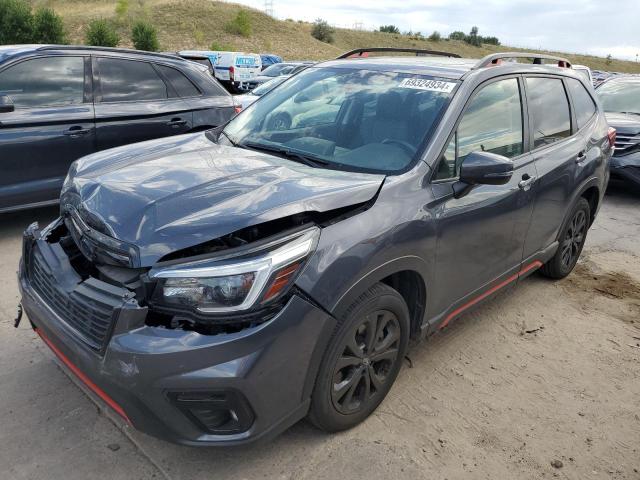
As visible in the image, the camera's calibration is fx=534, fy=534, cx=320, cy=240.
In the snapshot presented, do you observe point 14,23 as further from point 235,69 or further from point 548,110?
point 548,110

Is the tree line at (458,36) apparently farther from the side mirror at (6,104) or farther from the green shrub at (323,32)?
the side mirror at (6,104)

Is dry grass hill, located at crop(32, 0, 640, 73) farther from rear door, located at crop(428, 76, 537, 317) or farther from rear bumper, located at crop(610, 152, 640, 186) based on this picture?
rear door, located at crop(428, 76, 537, 317)

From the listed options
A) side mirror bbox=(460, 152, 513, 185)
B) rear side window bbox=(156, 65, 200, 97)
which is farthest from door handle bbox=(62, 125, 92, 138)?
side mirror bbox=(460, 152, 513, 185)

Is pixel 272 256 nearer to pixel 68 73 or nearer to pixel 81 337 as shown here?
pixel 81 337

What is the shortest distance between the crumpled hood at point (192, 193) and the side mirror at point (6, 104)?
2147 millimetres

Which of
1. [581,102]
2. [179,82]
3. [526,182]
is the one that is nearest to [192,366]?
[526,182]

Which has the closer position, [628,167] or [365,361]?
[365,361]

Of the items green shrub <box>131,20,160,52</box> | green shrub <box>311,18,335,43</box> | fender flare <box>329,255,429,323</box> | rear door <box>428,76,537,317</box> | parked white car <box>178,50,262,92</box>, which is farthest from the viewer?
green shrub <box>311,18,335,43</box>

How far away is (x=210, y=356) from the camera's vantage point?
1952mm

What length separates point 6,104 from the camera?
455cm

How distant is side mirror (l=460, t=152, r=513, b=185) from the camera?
2.71m

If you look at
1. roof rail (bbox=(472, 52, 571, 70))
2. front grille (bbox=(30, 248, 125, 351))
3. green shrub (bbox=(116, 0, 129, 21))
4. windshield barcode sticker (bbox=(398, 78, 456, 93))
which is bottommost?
front grille (bbox=(30, 248, 125, 351))

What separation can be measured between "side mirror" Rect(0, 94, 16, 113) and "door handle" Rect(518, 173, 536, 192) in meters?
4.18

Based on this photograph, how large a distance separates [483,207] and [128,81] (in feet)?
13.5
